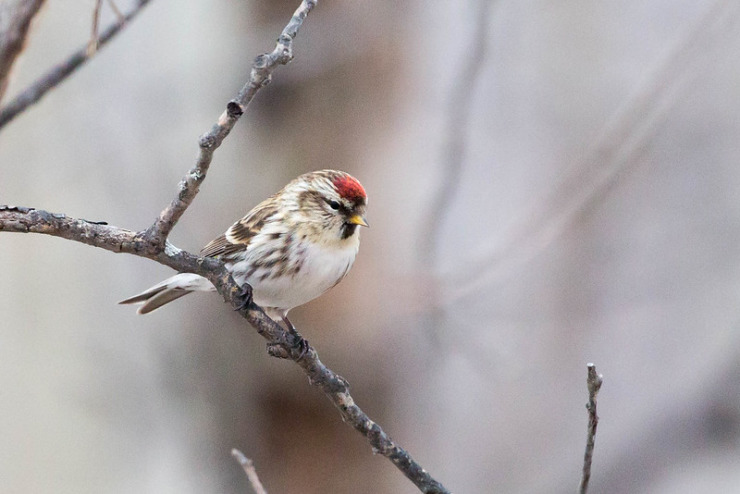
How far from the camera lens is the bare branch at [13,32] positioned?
142cm

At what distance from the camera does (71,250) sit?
5215mm

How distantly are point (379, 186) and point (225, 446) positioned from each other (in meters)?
1.22

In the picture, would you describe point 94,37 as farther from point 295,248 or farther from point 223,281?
point 295,248

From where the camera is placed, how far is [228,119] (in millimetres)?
1142

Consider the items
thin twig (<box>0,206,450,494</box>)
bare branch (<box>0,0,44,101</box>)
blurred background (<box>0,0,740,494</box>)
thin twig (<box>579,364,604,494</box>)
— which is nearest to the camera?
thin twig (<box>579,364,604,494</box>)

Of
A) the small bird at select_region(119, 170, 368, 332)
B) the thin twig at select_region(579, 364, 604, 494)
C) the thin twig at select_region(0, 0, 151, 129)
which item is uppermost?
the thin twig at select_region(0, 0, 151, 129)

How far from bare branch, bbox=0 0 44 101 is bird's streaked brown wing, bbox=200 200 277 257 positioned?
91 cm

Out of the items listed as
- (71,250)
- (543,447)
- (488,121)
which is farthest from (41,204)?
(543,447)

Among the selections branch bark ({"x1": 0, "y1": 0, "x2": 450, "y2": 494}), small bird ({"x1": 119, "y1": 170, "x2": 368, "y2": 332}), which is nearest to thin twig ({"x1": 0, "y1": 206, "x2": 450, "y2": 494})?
branch bark ({"x1": 0, "y1": 0, "x2": 450, "y2": 494})

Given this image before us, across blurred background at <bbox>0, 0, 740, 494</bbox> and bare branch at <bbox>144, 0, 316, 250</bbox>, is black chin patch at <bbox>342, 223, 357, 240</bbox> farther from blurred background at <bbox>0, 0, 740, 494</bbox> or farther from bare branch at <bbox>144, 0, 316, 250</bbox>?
bare branch at <bbox>144, 0, 316, 250</bbox>

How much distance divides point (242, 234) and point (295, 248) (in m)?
0.21

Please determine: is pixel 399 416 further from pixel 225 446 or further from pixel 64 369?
pixel 64 369

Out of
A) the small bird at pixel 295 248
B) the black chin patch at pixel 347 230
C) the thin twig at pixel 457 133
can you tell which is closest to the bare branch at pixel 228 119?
the small bird at pixel 295 248

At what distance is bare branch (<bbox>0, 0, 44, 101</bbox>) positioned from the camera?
1417 millimetres
